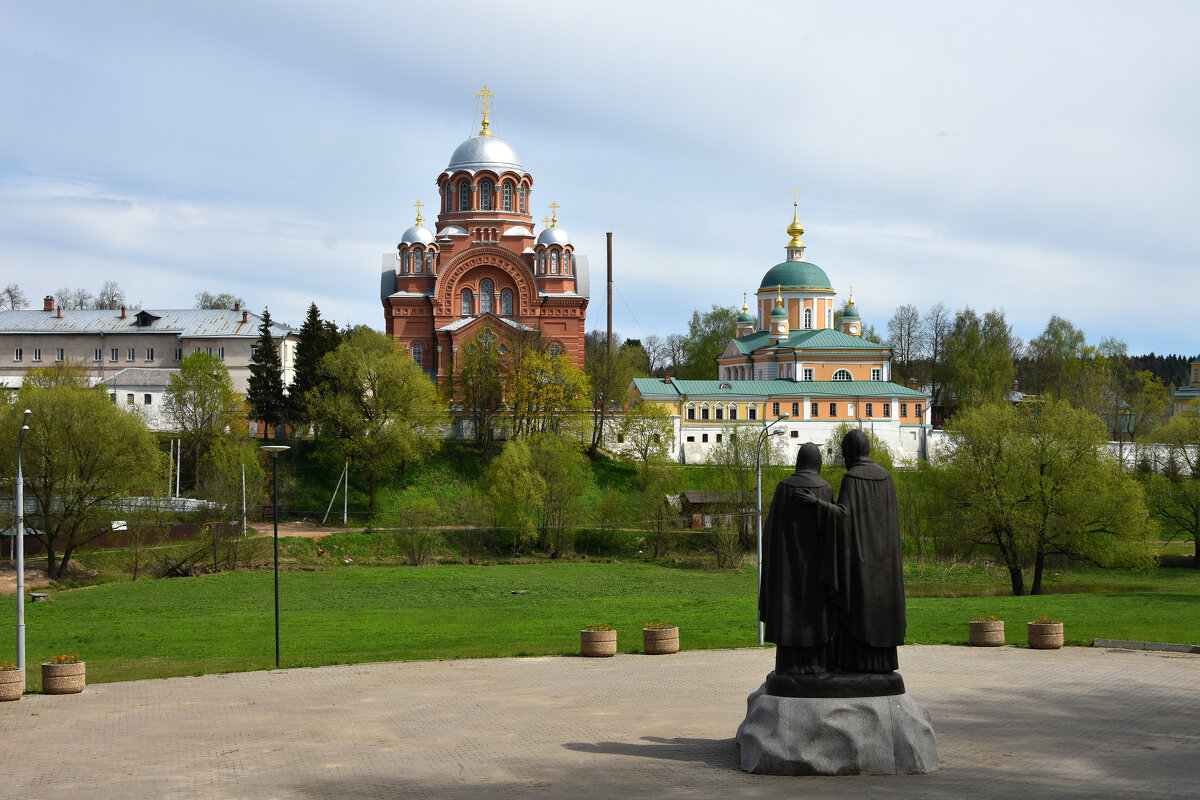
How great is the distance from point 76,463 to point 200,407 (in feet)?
53.2

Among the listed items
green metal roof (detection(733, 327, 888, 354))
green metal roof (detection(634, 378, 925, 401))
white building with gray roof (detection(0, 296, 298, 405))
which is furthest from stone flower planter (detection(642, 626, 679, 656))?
white building with gray roof (detection(0, 296, 298, 405))

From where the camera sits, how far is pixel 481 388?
5934 cm

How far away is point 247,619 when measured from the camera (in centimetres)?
2995

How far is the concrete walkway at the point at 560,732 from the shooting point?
1195 centimetres

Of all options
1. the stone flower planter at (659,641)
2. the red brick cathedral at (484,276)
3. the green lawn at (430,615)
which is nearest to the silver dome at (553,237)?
the red brick cathedral at (484,276)

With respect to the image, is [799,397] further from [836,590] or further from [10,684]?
[836,590]

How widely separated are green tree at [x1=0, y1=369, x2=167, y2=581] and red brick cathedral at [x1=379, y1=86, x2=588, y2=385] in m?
24.0

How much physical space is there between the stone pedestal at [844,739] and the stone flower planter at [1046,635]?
10.8 metres

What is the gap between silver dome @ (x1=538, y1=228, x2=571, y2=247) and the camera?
67.8 m

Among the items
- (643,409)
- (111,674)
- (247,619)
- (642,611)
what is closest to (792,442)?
(643,409)

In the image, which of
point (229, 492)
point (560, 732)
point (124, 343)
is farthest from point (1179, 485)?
point (124, 343)

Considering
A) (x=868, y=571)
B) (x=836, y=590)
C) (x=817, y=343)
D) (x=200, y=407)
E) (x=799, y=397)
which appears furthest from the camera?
(x=817, y=343)

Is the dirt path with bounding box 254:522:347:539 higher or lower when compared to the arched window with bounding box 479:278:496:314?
lower

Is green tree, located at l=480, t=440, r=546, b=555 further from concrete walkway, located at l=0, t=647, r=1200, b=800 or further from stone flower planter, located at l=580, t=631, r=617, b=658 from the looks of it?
concrete walkway, located at l=0, t=647, r=1200, b=800
